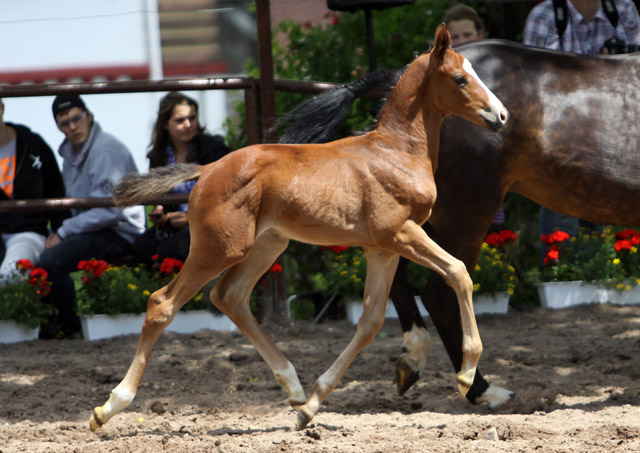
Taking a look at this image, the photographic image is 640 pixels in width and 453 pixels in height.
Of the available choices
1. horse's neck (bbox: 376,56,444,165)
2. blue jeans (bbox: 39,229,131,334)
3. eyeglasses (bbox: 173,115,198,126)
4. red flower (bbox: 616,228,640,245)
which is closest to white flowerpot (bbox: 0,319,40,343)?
blue jeans (bbox: 39,229,131,334)

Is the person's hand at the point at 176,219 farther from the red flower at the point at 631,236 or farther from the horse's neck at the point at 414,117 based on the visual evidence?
the red flower at the point at 631,236

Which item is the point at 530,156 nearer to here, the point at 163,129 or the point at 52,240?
the point at 163,129

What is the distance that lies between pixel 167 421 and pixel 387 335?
228 centimetres

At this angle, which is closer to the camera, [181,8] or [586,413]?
[586,413]

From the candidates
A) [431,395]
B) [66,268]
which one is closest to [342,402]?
[431,395]

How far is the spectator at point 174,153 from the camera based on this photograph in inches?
238

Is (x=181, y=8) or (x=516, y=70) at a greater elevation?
(x=181, y=8)

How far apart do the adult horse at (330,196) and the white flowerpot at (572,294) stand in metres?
3.20

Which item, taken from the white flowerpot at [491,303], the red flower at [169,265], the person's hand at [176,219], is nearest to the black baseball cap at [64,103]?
the person's hand at [176,219]

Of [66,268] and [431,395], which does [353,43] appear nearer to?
[66,268]

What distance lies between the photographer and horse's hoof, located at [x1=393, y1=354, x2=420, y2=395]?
14.1 feet

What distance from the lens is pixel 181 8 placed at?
7.04 metres

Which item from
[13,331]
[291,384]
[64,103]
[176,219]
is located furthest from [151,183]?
[64,103]

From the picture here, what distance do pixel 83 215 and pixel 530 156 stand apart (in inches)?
125
